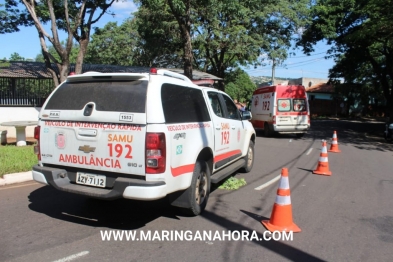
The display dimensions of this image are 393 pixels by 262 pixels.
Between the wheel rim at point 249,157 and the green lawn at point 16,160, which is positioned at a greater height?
the wheel rim at point 249,157

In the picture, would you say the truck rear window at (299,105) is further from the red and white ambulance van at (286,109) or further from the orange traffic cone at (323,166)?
the orange traffic cone at (323,166)

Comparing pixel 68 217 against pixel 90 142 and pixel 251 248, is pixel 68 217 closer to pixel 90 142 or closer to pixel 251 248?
pixel 90 142

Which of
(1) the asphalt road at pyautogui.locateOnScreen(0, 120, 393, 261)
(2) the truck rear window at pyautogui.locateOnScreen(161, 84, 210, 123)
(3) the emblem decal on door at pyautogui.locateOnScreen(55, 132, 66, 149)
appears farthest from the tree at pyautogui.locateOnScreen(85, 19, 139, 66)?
(3) the emblem decal on door at pyautogui.locateOnScreen(55, 132, 66, 149)

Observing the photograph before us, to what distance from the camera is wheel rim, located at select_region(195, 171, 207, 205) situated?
5.24m

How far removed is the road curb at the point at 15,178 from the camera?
694 cm

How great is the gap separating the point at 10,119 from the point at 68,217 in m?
12.2

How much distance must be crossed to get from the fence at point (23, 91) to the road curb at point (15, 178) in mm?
9519

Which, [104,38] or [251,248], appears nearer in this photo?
[251,248]

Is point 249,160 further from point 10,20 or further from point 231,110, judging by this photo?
point 10,20

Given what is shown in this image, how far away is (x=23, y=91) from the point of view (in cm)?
1612

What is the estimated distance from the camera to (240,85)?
53.1 meters

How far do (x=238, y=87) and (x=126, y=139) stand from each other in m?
47.4

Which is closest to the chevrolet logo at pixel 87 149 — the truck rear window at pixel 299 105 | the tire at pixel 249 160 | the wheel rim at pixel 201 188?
the wheel rim at pixel 201 188

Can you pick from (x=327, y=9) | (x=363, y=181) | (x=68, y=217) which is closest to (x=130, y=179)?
(x=68, y=217)
